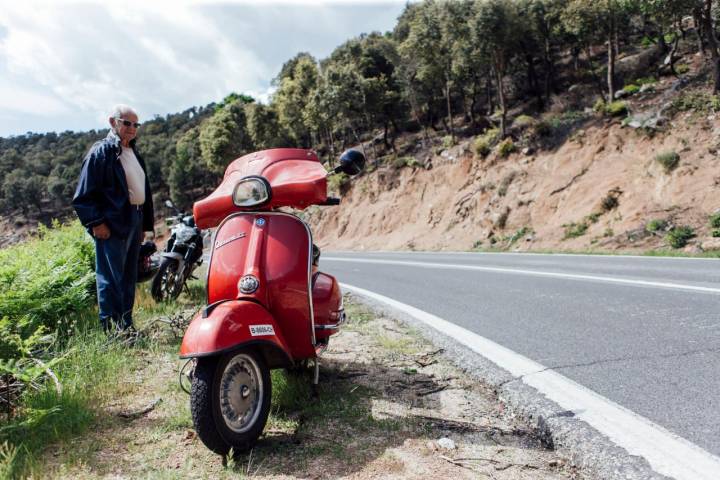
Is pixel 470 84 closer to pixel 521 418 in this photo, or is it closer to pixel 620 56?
pixel 620 56

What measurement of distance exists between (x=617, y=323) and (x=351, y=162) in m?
2.89

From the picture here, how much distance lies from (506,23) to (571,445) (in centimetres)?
2660

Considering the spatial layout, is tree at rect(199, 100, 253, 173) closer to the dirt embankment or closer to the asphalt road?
the dirt embankment

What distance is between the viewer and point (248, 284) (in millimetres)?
2783

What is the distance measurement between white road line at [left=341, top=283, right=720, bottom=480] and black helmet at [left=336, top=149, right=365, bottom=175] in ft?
5.68

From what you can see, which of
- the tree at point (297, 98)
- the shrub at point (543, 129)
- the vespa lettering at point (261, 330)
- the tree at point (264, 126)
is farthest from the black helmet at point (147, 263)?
the tree at point (264, 126)

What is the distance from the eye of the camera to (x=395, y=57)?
42.4 meters

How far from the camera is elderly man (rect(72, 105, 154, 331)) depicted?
4.10 m

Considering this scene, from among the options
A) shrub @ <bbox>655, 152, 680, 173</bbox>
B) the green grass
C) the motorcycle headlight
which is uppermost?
shrub @ <bbox>655, 152, 680, 173</bbox>

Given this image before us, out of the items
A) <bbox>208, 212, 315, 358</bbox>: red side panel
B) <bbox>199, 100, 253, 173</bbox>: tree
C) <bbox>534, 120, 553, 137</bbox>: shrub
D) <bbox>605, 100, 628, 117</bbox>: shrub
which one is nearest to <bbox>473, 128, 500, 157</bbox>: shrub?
<bbox>534, 120, 553, 137</bbox>: shrub

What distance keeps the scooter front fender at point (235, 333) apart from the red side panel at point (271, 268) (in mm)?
148

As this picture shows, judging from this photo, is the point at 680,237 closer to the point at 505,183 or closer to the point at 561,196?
the point at 561,196

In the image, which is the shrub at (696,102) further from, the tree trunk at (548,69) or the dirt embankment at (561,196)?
the tree trunk at (548,69)

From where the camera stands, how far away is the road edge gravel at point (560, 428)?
2080 mm
